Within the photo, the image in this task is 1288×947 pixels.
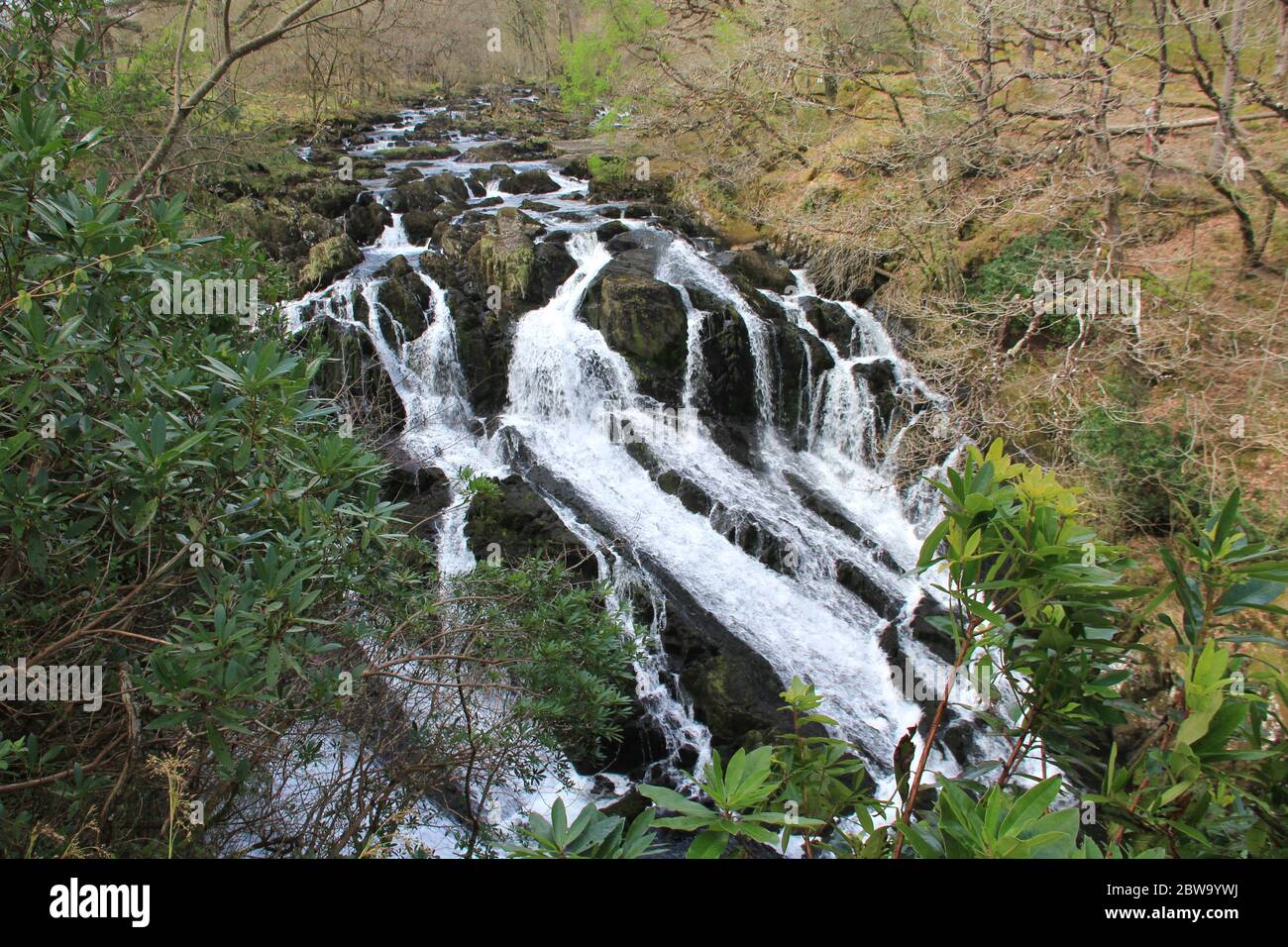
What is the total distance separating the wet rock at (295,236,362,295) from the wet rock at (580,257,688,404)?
4245mm

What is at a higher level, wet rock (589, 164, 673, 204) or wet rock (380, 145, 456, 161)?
wet rock (380, 145, 456, 161)

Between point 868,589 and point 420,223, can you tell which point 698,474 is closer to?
point 868,589

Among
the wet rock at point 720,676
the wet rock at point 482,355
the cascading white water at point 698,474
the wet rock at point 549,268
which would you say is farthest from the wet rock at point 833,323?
the wet rock at point 720,676

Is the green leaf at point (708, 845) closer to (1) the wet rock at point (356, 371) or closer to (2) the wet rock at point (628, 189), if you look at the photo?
(1) the wet rock at point (356, 371)

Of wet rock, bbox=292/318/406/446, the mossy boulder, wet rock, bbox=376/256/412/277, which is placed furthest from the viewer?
the mossy boulder

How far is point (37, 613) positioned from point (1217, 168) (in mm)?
11572

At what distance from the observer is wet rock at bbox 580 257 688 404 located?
11.6 meters

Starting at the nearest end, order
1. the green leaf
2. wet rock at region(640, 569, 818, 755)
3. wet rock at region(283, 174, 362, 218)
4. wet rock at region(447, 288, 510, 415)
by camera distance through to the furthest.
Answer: the green leaf, wet rock at region(640, 569, 818, 755), wet rock at region(447, 288, 510, 415), wet rock at region(283, 174, 362, 218)

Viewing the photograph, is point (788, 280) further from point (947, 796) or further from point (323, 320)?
point (947, 796)

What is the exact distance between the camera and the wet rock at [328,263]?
39.0 ft

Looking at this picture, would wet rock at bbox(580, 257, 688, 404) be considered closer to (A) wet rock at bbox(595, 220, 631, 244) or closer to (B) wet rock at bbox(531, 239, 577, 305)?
(B) wet rock at bbox(531, 239, 577, 305)

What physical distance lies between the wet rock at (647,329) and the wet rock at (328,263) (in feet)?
13.9

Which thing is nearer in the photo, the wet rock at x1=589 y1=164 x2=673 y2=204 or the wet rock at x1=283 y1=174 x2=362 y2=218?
the wet rock at x1=283 y1=174 x2=362 y2=218

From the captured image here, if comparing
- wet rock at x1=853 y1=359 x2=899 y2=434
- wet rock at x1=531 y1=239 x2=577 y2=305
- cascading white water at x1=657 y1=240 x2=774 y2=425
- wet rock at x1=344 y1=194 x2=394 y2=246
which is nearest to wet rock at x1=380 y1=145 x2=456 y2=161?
wet rock at x1=344 y1=194 x2=394 y2=246
